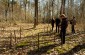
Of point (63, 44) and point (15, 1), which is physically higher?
point (15, 1)

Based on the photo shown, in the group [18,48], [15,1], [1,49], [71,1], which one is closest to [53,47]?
[18,48]

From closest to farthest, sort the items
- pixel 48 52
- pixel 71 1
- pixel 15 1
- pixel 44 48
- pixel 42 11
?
pixel 48 52, pixel 44 48, pixel 71 1, pixel 15 1, pixel 42 11

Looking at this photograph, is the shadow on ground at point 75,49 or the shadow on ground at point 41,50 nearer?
the shadow on ground at point 75,49

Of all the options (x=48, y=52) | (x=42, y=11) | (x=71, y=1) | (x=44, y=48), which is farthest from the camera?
(x=42, y=11)

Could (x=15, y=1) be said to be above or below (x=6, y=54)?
above

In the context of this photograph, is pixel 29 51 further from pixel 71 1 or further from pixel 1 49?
pixel 71 1

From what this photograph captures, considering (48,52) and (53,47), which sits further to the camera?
(53,47)

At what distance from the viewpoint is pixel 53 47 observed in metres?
12.8

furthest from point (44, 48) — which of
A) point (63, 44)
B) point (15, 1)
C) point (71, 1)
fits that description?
point (15, 1)

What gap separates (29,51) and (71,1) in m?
39.4

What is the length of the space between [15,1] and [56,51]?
2303 inches

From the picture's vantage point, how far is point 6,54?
12.0m

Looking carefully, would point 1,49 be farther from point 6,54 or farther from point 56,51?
point 56,51

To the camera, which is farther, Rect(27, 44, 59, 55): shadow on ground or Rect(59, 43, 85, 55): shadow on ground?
Rect(27, 44, 59, 55): shadow on ground
